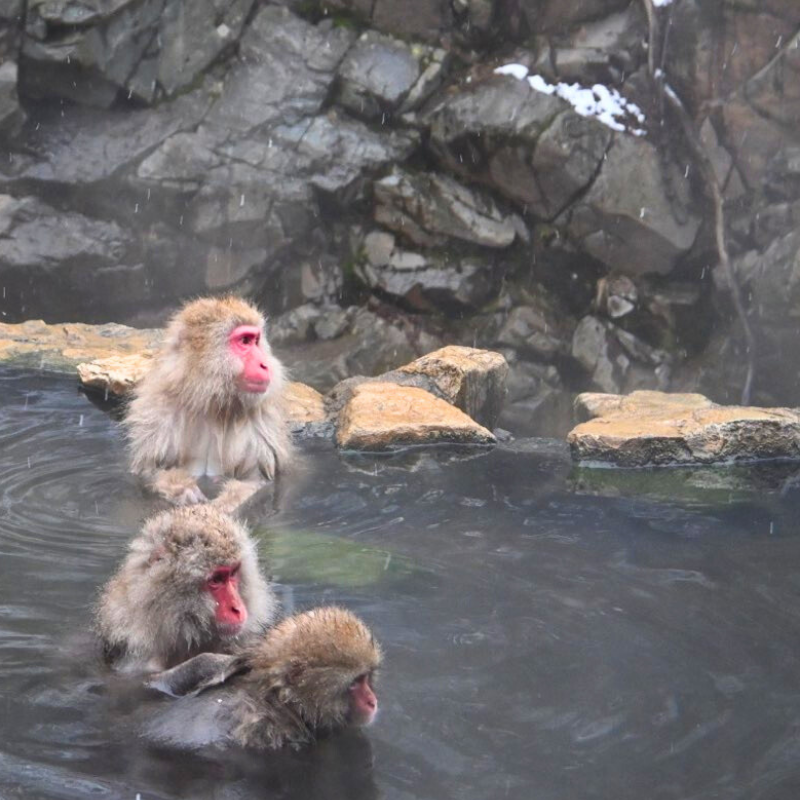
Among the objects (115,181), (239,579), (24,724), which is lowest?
(24,724)

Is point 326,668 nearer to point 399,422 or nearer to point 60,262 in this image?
point 399,422

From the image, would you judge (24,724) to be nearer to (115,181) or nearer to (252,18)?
(115,181)

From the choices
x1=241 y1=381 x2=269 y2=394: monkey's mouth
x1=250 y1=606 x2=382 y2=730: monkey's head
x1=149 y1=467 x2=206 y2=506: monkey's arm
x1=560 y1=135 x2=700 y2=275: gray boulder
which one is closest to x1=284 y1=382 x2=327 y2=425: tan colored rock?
x1=241 y1=381 x2=269 y2=394: monkey's mouth

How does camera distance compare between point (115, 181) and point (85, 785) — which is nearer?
point (85, 785)

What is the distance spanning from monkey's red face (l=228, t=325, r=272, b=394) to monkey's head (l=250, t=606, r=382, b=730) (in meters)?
2.40

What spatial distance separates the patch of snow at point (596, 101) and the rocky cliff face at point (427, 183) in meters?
0.02

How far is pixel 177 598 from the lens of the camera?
292cm

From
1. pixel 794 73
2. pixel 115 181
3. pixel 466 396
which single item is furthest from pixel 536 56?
pixel 466 396

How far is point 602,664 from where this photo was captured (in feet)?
10.3

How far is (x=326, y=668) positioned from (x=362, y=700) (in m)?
0.11

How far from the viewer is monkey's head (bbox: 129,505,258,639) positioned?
9.51 ft

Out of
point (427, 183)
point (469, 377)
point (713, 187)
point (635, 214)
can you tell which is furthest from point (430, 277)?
point (469, 377)

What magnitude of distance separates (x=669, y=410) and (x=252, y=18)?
5.03 m

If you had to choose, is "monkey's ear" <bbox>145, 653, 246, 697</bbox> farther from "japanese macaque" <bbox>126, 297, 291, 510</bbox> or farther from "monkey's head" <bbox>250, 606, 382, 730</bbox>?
"japanese macaque" <bbox>126, 297, 291, 510</bbox>
